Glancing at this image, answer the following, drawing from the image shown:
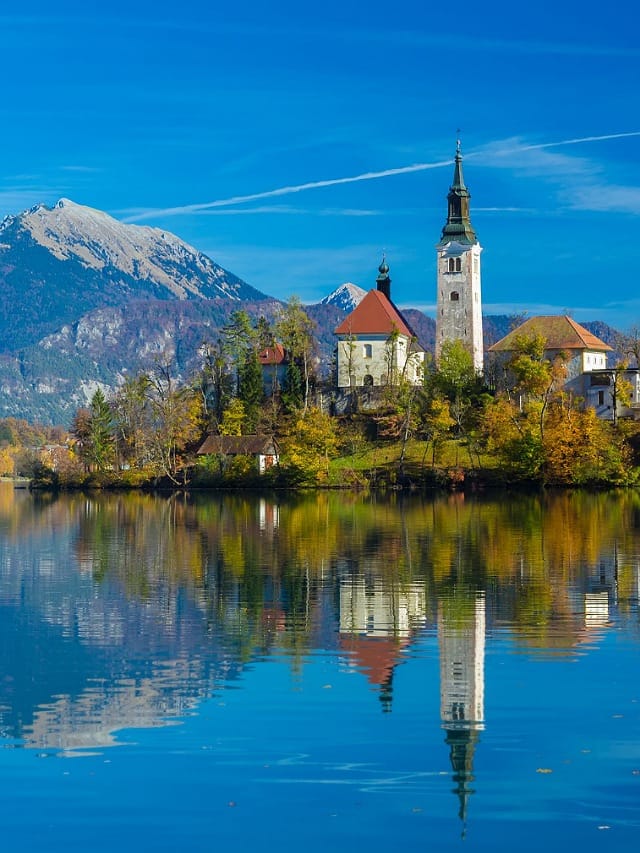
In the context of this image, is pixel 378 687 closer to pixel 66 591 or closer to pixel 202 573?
pixel 66 591

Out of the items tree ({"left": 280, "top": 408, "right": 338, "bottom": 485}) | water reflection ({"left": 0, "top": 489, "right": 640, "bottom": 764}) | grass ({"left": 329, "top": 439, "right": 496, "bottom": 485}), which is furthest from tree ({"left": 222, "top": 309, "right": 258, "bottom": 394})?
water reflection ({"left": 0, "top": 489, "right": 640, "bottom": 764})

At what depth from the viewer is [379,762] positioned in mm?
15586

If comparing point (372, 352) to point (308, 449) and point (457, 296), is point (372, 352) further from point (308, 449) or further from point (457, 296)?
point (308, 449)

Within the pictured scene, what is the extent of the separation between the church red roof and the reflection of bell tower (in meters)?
91.3

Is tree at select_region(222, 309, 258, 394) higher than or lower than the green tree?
higher

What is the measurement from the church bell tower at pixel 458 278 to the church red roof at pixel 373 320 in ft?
14.0

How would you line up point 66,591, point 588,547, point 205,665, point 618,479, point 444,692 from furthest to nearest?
point 618,479 < point 588,547 < point 66,591 < point 205,665 < point 444,692

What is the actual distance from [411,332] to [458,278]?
689 centimetres

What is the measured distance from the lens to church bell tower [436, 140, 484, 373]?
124438 millimetres

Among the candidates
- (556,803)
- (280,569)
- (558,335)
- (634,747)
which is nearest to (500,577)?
(280,569)

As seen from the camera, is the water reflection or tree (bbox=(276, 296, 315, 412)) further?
tree (bbox=(276, 296, 315, 412))

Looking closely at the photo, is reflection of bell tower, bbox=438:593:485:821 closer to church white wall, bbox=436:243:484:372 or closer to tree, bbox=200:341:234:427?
tree, bbox=200:341:234:427

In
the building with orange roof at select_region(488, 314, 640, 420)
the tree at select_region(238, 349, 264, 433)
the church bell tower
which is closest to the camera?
the building with orange roof at select_region(488, 314, 640, 420)

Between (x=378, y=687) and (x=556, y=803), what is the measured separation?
5.78 m
